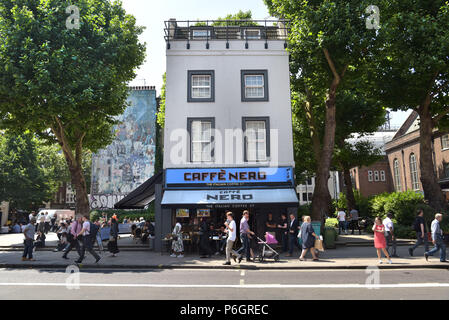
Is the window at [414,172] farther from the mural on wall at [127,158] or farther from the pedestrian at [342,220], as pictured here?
the mural on wall at [127,158]

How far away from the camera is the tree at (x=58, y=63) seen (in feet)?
55.8

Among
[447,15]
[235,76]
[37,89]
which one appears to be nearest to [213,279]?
[235,76]

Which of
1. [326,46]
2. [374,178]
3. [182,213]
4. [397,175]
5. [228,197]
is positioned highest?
[326,46]

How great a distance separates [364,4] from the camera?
1719 cm

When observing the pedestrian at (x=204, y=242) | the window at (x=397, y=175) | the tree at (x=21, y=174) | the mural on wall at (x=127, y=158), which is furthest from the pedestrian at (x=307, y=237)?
the window at (x=397, y=175)

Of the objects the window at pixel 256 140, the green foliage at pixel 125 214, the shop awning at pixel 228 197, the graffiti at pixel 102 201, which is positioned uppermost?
→ the window at pixel 256 140

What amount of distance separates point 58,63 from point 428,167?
22294mm

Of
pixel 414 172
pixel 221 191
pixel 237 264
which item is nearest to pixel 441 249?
pixel 237 264

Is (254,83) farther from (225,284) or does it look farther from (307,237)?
(225,284)

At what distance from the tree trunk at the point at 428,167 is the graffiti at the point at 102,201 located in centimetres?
3246

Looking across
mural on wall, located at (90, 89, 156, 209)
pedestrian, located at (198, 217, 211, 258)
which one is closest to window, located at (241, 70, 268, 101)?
pedestrian, located at (198, 217, 211, 258)

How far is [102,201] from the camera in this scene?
40.5 meters

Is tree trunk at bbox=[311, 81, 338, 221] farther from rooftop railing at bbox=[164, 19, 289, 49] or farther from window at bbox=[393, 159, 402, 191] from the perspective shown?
window at bbox=[393, 159, 402, 191]
